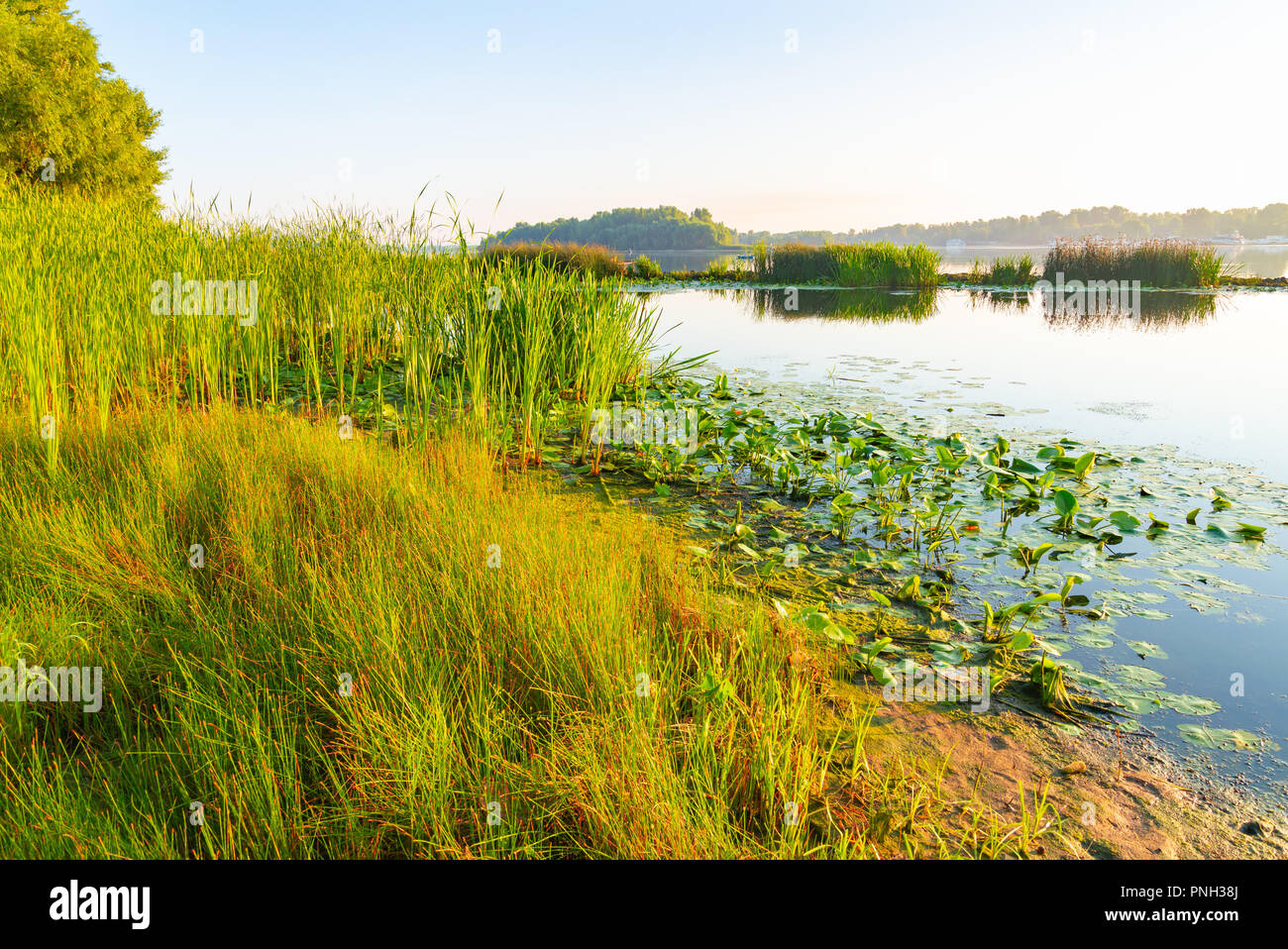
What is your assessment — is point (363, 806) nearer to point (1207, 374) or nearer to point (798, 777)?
point (798, 777)

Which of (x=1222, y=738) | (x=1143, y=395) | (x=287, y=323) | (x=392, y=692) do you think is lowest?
(x=1222, y=738)

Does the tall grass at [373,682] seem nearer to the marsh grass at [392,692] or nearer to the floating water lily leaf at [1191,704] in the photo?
the marsh grass at [392,692]

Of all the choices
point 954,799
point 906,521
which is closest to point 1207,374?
point 906,521

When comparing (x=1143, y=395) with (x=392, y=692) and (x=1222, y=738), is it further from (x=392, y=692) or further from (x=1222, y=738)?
(x=392, y=692)

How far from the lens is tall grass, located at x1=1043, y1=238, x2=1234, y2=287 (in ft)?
71.8

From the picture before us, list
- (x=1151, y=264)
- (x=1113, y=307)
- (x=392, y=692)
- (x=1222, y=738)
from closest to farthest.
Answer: (x=392, y=692) < (x=1222, y=738) < (x=1113, y=307) < (x=1151, y=264)

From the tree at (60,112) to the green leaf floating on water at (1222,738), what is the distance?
31.4m

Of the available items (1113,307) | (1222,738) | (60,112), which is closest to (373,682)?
(1222,738)

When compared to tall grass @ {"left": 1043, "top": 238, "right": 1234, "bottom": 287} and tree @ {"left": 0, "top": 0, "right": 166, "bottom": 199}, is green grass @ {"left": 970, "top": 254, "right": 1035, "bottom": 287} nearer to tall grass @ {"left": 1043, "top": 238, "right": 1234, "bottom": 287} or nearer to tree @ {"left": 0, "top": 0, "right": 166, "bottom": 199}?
tall grass @ {"left": 1043, "top": 238, "right": 1234, "bottom": 287}

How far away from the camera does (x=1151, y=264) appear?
22.2 metres

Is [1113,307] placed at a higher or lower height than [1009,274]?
lower

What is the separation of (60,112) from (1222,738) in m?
37.6

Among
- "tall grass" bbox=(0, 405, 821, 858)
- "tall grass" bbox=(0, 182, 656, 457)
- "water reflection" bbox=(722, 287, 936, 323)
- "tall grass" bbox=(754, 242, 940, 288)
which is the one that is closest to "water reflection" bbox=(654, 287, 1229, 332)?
"water reflection" bbox=(722, 287, 936, 323)
